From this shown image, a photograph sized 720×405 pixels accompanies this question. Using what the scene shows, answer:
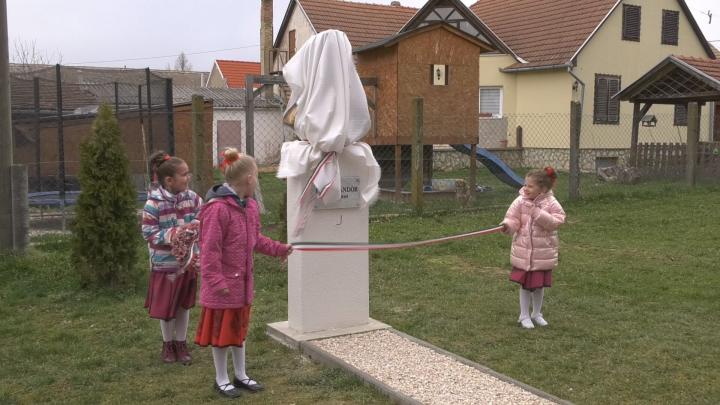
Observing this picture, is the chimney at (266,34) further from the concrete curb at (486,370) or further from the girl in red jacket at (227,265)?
the girl in red jacket at (227,265)

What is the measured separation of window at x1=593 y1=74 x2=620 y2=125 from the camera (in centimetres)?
2519

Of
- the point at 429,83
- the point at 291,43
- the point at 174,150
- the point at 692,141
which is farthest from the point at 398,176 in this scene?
the point at 291,43

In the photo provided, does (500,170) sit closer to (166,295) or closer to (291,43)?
(166,295)

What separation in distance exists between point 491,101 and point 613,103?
164 inches

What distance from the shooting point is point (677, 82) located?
730 inches

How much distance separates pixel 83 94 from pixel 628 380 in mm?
13561

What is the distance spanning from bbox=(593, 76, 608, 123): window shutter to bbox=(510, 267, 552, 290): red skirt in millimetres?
20488

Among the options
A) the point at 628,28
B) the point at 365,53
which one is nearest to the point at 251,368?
the point at 365,53

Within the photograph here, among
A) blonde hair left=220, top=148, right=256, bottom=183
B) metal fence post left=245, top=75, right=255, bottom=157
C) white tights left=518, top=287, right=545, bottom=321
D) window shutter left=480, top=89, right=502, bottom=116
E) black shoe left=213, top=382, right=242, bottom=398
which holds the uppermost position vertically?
window shutter left=480, top=89, right=502, bottom=116

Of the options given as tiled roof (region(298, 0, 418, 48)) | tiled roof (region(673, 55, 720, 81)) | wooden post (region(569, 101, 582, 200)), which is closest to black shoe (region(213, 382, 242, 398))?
wooden post (region(569, 101, 582, 200))

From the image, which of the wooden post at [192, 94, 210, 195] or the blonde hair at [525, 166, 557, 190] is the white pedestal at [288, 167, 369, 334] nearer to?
the blonde hair at [525, 166, 557, 190]

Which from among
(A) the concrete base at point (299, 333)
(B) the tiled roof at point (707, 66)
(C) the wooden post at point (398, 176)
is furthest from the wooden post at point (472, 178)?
(A) the concrete base at point (299, 333)

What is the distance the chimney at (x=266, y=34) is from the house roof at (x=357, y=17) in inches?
91.4

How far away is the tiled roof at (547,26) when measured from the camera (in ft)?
81.5
